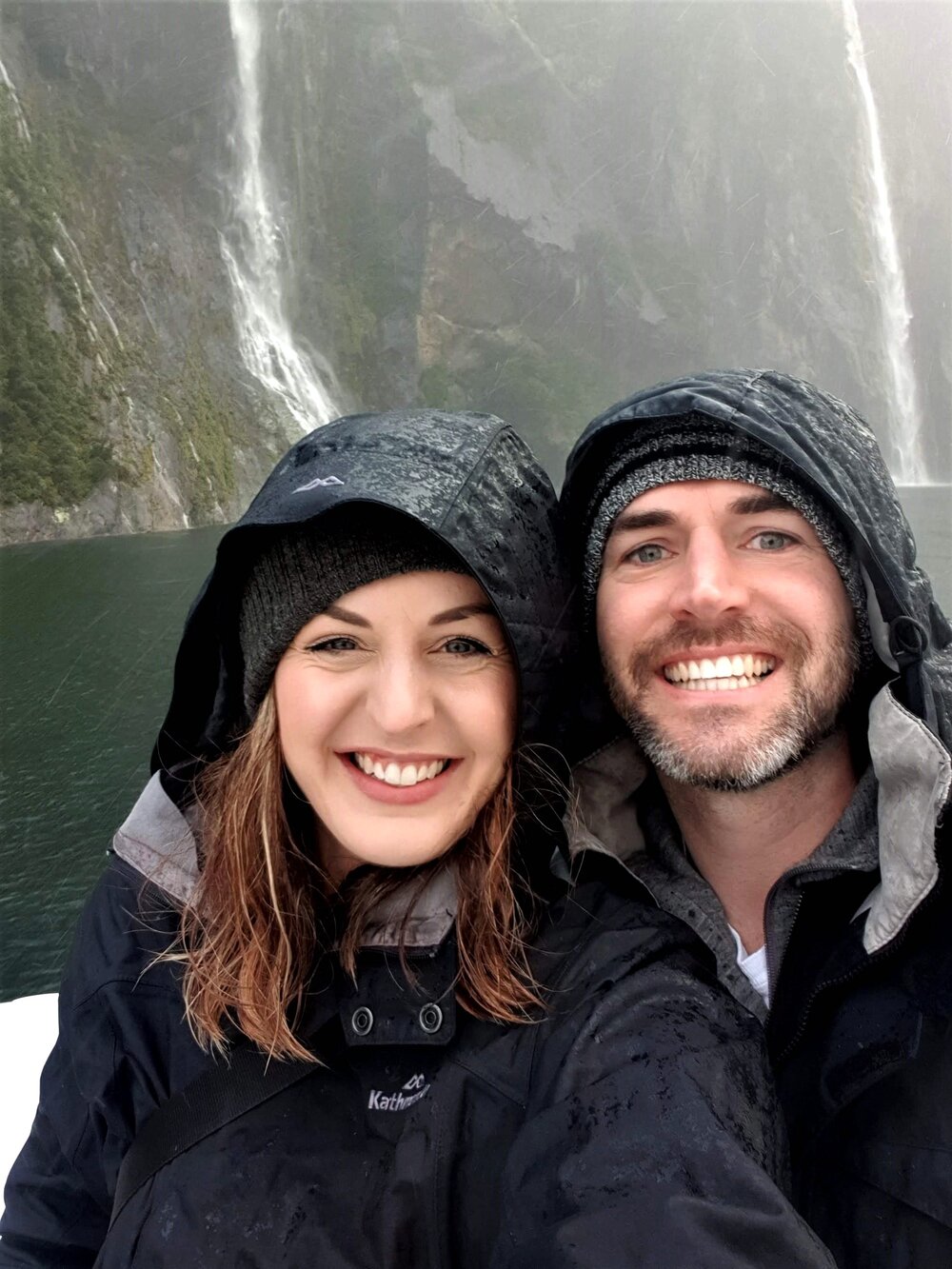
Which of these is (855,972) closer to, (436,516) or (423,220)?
(436,516)

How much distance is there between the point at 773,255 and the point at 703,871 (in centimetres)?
5165

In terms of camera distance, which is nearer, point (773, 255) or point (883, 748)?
point (883, 748)

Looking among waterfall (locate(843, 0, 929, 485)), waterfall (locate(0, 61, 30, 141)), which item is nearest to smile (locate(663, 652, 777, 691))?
waterfall (locate(0, 61, 30, 141))

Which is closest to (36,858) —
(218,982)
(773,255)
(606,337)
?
(218,982)

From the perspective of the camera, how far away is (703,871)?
1723 millimetres

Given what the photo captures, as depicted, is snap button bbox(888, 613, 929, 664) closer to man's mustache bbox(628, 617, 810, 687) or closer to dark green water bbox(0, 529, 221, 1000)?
man's mustache bbox(628, 617, 810, 687)

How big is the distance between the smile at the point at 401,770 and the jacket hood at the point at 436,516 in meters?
0.17

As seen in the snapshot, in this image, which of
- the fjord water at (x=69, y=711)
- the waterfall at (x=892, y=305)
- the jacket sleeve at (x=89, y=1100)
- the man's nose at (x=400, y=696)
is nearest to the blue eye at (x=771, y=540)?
the man's nose at (x=400, y=696)

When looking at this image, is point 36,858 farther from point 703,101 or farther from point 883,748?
point 703,101

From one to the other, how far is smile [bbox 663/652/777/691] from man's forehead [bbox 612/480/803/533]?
29cm

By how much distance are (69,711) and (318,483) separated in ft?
27.9

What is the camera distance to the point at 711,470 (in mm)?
1521

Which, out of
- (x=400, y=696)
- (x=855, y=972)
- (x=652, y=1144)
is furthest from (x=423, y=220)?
(x=652, y=1144)

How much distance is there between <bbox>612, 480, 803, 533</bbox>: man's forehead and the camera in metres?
1.51
